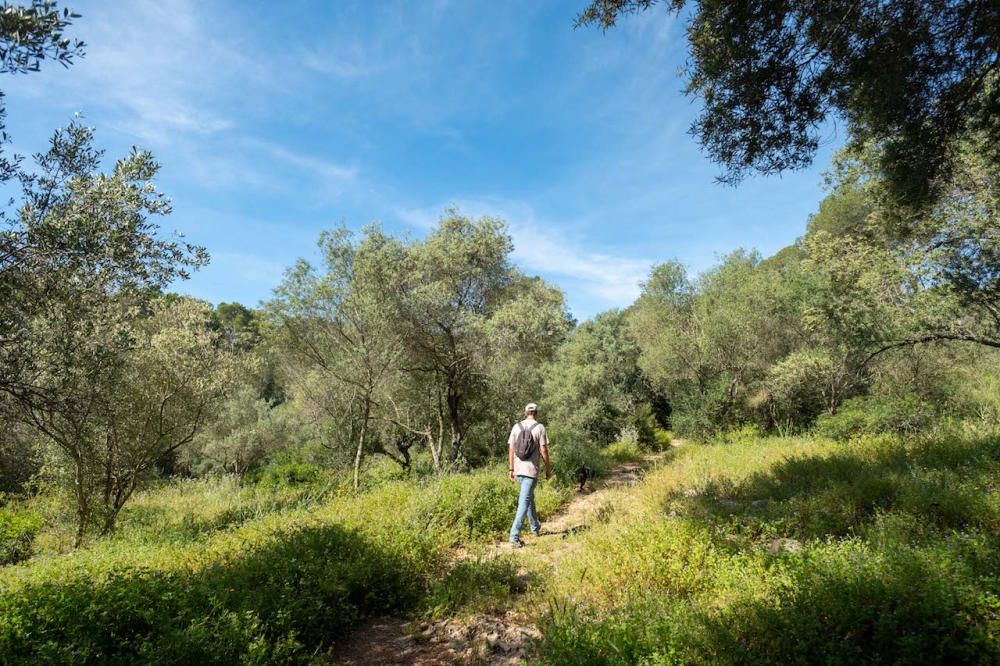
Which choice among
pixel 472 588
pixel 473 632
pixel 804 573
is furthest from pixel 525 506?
pixel 804 573

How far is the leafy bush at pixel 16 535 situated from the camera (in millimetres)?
9805

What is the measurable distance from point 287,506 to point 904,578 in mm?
11320

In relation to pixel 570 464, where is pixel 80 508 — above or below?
above

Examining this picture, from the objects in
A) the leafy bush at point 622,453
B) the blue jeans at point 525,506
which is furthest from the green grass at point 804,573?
the leafy bush at point 622,453

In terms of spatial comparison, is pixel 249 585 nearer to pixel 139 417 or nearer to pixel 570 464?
pixel 139 417

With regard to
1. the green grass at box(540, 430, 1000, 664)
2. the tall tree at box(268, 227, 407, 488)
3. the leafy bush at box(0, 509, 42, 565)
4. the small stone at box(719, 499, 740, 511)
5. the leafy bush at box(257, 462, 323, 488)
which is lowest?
the leafy bush at box(257, 462, 323, 488)

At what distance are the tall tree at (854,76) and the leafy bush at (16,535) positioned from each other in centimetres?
1555

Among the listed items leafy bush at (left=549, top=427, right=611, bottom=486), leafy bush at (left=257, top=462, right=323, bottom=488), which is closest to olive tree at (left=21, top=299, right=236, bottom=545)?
leafy bush at (left=257, top=462, right=323, bottom=488)

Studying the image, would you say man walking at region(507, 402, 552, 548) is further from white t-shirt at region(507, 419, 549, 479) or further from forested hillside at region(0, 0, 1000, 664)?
forested hillside at region(0, 0, 1000, 664)

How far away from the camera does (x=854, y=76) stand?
219 inches

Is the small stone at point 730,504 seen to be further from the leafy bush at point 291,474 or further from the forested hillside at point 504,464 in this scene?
the leafy bush at point 291,474

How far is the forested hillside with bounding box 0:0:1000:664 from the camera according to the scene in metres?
3.64

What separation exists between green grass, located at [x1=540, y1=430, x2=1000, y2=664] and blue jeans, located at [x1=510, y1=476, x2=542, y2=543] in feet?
3.53

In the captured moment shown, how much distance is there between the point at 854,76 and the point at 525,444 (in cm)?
688
